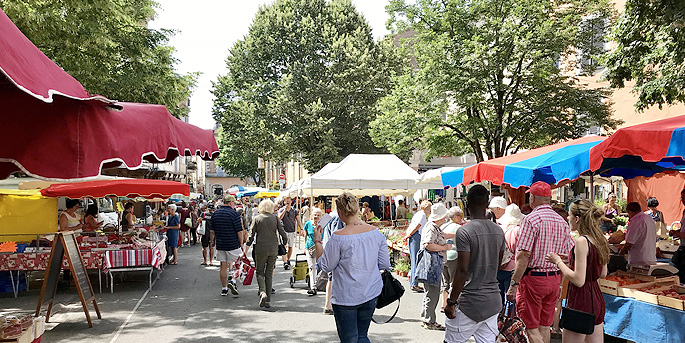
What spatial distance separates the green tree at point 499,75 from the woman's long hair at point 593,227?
1503 centimetres

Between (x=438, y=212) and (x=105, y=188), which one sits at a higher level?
(x=105, y=188)

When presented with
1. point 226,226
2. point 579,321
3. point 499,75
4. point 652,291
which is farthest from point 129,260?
point 499,75

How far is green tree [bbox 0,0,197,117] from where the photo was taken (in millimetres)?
11711

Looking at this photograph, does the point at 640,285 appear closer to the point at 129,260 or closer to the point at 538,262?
the point at 538,262

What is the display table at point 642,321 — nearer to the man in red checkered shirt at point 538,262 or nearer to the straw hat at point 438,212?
the man in red checkered shirt at point 538,262

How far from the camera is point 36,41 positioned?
1193 centimetres

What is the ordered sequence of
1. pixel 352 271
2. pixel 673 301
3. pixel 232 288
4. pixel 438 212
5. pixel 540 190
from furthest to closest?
pixel 232 288 → pixel 438 212 → pixel 673 301 → pixel 540 190 → pixel 352 271

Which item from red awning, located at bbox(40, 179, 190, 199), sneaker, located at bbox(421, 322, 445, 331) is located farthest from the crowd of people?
red awning, located at bbox(40, 179, 190, 199)

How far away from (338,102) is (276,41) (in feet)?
17.9

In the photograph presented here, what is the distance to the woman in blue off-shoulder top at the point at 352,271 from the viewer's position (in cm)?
517

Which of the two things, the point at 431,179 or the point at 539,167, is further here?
the point at 431,179

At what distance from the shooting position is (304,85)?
105ft

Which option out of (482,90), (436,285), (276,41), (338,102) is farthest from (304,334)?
(276,41)

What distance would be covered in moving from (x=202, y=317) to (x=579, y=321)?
604 centimetres
